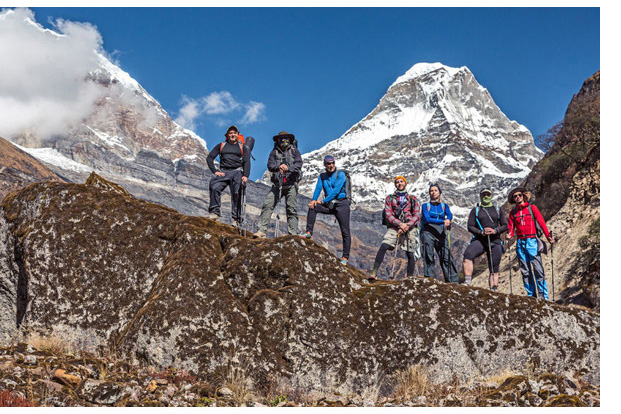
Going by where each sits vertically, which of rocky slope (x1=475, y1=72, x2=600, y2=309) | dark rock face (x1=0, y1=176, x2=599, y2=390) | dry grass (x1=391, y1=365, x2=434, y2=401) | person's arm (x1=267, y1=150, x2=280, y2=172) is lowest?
dry grass (x1=391, y1=365, x2=434, y2=401)

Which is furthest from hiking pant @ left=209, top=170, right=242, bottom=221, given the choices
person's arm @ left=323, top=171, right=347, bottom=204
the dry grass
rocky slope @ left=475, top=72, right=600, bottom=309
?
rocky slope @ left=475, top=72, right=600, bottom=309

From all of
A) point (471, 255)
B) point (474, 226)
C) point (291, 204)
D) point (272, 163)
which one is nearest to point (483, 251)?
point (471, 255)

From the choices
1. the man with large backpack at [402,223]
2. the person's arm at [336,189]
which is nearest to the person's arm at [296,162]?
the person's arm at [336,189]

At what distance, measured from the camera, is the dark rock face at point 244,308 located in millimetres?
7148

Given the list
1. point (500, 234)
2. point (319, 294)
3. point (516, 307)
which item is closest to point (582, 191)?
point (500, 234)

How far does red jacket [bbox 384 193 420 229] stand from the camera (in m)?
10.7

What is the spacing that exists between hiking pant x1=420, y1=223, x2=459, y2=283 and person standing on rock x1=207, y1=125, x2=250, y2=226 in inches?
154

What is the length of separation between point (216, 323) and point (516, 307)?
4.25 meters

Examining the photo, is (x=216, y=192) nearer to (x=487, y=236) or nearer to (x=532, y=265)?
(x=487, y=236)

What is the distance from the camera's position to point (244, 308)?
748 cm

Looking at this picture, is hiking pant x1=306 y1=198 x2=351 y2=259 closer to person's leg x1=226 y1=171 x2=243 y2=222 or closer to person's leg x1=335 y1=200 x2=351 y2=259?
person's leg x1=335 y1=200 x2=351 y2=259

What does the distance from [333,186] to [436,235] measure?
238 cm

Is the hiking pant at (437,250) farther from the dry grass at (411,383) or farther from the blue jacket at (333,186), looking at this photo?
the dry grass at (411,383)

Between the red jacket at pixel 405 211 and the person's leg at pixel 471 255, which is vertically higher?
the red jacket at pixel 405 211
